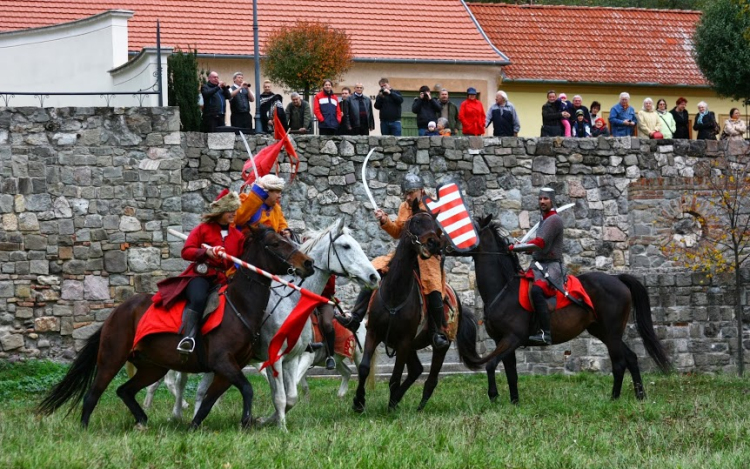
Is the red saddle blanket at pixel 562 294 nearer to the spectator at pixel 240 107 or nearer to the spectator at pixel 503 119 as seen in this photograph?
the spectator at pixel 503 119

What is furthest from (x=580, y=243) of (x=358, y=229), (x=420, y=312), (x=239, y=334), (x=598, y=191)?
(x=239, y=334)

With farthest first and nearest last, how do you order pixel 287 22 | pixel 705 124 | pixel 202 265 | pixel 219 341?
pixel 287 22 → pixel 705 124 → pixel 202 265 → pixel 219 341

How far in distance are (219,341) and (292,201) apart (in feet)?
26.8

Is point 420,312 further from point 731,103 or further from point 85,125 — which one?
point 731,103

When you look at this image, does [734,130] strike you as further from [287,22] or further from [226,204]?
[226,204]

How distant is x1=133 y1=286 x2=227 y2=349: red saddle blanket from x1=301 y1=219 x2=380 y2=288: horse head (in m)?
1.24

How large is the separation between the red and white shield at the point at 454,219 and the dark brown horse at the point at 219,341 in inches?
108

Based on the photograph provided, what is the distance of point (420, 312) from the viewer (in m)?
13.7

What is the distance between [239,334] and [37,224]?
25.2 ft

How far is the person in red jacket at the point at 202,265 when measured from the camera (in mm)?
11859

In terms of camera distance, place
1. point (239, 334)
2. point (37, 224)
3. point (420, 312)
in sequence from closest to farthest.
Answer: point (239, 334) < point (420, 312) < point (37, 224)

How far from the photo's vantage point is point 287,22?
28.8m

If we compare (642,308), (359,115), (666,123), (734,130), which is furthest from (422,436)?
(734,130)

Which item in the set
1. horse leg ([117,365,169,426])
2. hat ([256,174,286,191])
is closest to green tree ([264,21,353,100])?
hat ([256,174,286,191])
